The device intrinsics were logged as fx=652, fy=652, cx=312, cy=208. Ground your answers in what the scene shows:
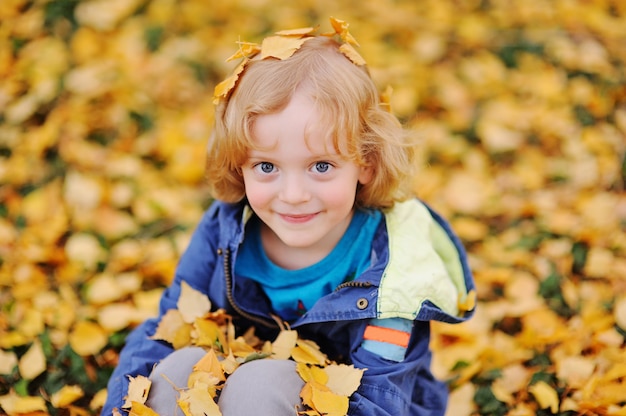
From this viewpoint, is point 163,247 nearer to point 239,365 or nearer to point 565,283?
point 239,365

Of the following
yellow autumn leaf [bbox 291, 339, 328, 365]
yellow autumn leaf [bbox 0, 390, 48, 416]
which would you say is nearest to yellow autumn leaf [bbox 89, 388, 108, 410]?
yellow autumn leaf [bbox 0, 390, 48, 416]

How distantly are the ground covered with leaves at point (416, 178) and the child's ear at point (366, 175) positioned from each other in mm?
276

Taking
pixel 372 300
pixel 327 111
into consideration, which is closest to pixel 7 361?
pixel 372 300

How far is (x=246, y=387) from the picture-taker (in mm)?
1455

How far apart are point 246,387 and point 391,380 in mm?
338

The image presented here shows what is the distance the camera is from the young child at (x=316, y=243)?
1.46 m

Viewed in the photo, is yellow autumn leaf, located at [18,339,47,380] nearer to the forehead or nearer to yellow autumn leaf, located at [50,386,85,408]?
yellow autumn leaf, located at [50,386,85,408]

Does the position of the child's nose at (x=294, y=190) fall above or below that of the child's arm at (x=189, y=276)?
above

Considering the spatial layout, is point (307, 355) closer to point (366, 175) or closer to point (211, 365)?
point (211, 365)

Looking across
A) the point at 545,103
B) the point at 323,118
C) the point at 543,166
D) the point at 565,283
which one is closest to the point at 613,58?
the point at 545,103

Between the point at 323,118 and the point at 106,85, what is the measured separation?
75.2 inches

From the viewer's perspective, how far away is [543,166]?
2.94 m

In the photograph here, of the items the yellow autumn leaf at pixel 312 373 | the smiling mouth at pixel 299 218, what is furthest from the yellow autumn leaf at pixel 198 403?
the smiling mouth at pixel 299 218

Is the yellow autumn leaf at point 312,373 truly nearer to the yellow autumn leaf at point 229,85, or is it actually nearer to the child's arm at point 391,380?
the child's arm at point 391,380
